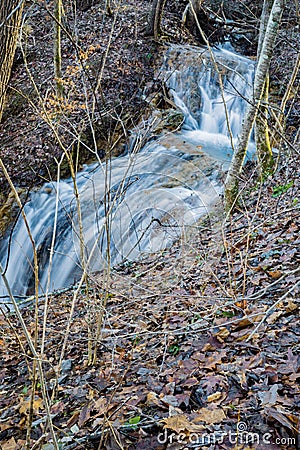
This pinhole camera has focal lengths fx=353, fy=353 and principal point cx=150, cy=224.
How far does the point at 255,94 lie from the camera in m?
4.23

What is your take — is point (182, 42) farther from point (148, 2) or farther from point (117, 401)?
point (117, 401)

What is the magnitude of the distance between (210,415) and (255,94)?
12.0ft

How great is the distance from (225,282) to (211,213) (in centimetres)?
248

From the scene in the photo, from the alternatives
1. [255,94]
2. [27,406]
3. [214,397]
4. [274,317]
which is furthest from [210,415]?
[255,94]

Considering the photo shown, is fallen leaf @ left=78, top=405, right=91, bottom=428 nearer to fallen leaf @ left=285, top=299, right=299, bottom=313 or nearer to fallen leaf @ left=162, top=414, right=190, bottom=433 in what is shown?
fallen leaf @ left=162, top=414, right=190, bottom=433

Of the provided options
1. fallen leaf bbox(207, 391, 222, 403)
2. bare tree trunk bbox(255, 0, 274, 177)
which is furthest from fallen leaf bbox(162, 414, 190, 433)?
bare tree trunk bbox(255, 0, 274, 177)

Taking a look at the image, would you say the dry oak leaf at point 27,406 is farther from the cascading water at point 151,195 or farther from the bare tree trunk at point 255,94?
the bare tree trunk at point 255,94

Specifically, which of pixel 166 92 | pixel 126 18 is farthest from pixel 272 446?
pixel 126 18

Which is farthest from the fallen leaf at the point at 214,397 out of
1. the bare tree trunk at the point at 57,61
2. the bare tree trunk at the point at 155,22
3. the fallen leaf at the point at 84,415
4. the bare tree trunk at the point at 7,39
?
the bare tree trunk at the point at 155,22

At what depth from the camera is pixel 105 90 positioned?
9.45 metres

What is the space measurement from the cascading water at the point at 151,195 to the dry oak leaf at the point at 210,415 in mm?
2993

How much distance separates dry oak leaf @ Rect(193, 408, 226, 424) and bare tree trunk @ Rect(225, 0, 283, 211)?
246cm

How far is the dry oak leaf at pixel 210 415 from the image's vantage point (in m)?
1.72

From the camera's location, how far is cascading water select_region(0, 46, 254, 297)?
5.97 metres
